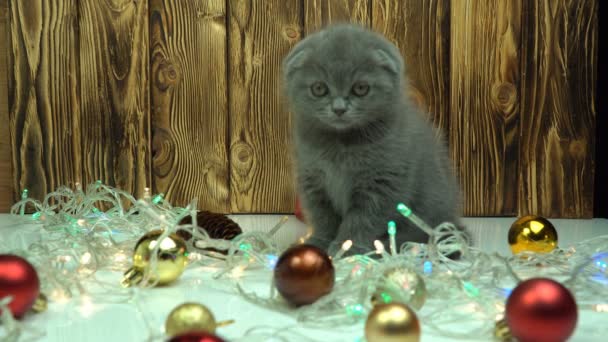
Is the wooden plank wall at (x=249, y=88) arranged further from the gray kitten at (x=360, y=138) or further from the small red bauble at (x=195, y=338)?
the small red bauble at (x=195, y=338)

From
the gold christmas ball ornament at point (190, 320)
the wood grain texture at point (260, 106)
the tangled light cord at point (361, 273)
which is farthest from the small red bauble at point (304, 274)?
the wood grain texture at point (260, 106)

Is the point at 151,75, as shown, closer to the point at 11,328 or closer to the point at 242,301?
the point at 242,301

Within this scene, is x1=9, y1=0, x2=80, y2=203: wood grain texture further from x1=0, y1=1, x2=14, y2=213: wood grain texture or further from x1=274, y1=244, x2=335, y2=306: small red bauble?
x1=274, y1=244, x2=335, y2=306: small red bauble

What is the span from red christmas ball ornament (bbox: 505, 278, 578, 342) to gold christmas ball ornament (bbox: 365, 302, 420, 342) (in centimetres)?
15

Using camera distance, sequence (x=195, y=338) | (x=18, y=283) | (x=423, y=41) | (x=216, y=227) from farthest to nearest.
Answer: (x=423, y=41), (x=216, y=227), (x=18, y=283), (x=195, y=338)

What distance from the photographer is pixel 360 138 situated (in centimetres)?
137

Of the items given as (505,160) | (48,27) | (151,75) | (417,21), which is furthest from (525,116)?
(48,27)

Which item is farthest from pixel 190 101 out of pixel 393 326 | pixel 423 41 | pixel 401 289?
pixel 393 326

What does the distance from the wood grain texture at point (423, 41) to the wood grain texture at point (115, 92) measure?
0.77 metres

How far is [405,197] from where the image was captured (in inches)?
54.0

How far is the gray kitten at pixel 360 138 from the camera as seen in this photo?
132 cm

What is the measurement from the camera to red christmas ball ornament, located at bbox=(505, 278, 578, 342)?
31.4 inches

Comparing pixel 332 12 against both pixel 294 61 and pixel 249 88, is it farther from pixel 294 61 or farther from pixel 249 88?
pixel 294 61

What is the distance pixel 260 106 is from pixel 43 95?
2.28 ft
